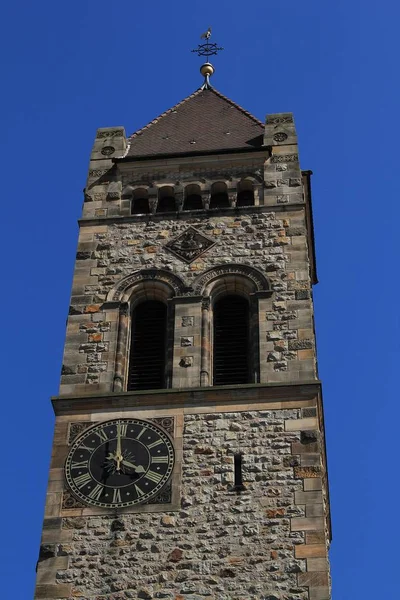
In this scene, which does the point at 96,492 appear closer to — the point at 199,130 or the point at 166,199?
the point at 166,199

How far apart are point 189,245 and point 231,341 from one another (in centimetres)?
259

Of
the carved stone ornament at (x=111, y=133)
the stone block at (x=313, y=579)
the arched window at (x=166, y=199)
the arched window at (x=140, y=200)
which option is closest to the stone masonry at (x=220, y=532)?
the stone block at (x=313, y=579)

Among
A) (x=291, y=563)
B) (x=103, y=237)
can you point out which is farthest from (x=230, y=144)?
(x=291, y=563)

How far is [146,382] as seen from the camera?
1072 inches

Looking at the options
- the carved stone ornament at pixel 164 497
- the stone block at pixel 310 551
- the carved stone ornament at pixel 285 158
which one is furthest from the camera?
the carved stone ornament at pixel 285 158

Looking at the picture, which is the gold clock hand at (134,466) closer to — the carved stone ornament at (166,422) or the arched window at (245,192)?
the carved stone ornament at (166,422)

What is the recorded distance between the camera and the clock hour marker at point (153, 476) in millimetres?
24891

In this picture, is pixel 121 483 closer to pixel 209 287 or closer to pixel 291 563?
pixel 291 563

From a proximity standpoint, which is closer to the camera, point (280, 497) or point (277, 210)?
point (280, 497)

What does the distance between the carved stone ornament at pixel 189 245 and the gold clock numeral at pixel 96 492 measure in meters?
5.99

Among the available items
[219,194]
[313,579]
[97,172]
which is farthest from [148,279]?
[313,579]

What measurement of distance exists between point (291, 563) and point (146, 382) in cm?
530

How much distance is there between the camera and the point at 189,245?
29422mm

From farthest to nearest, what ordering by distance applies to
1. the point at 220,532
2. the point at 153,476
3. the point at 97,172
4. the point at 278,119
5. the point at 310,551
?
the point at 278,119
the point at 97,172
the point at 153,476
the point at 220,532
the point at 310,551
